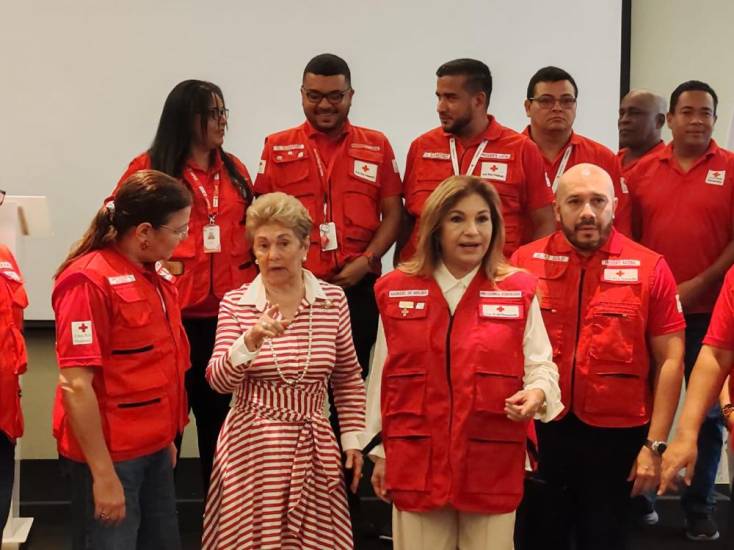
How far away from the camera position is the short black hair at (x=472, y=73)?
Answer: 3.69 metres

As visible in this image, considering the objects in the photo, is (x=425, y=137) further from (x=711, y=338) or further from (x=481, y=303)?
(x=711, y=338)

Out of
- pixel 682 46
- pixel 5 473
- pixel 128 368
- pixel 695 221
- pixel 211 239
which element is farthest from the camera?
pixel 682 46

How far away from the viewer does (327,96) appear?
366cm

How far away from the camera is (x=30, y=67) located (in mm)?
4832

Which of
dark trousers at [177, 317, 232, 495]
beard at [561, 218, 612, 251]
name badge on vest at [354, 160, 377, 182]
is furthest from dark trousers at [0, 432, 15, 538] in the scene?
beard at [561, 218, 612, 251]

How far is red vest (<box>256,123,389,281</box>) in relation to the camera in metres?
3.67

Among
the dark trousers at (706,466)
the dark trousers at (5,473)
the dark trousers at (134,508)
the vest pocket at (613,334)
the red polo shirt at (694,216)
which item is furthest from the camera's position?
the dark trousers at (706,466)

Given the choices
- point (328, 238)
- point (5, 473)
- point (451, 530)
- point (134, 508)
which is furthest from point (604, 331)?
point (5, 473)

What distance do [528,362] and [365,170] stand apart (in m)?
1.43

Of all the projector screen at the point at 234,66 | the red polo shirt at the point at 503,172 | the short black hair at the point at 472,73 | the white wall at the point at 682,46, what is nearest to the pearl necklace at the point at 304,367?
the red polo shirt at the point at 503,172

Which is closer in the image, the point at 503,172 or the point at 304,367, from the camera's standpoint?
the point at 304,367

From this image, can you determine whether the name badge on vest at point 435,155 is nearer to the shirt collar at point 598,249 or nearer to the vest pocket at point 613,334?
the shirt collar at point 598,249

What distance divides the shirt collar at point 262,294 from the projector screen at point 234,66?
2407 millimetres

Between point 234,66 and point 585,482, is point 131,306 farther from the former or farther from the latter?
point 234,66
